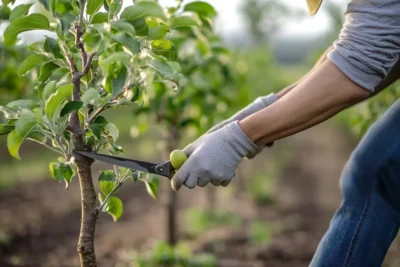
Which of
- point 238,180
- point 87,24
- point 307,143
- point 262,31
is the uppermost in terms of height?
point 87,24

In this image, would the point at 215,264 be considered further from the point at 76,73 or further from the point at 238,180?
the point at 238,180

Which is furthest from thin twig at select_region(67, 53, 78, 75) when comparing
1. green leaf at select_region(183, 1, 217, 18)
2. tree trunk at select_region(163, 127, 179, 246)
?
tree trunk at select_region(163, 127, 179, 246)

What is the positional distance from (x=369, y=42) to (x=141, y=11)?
63 centimetres

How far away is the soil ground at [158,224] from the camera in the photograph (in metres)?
3.43

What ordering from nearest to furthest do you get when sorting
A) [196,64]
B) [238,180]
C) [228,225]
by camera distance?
1. [196,64]
2. [228,225]
3. [238,180]

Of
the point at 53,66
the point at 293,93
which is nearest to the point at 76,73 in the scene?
the point at 53,66

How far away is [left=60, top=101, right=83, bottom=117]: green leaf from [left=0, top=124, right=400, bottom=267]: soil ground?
1.74 meters

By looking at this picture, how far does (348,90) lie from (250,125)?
294 mm

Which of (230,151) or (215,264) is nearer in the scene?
(230,151)

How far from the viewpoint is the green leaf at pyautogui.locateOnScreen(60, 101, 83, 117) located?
1.52 meters

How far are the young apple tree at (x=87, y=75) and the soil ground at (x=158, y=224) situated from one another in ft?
5.14

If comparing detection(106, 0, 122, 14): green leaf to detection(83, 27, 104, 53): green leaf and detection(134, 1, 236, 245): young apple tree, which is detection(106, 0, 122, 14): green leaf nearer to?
detection(83, 27, 104, 53): green leaf

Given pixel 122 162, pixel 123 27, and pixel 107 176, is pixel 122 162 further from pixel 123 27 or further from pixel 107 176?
pixel 123 27

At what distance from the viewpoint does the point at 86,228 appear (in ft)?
5.58
